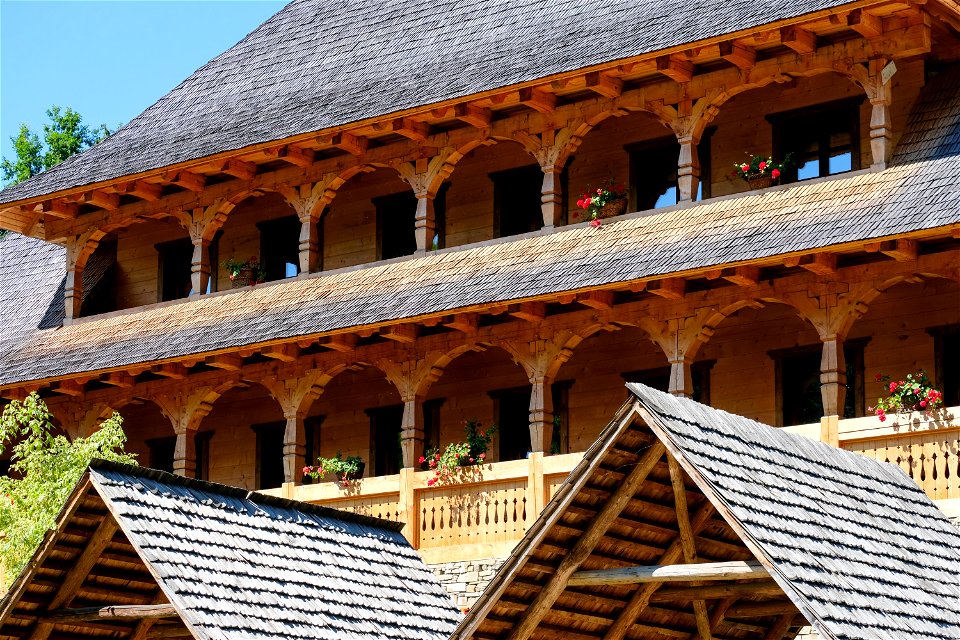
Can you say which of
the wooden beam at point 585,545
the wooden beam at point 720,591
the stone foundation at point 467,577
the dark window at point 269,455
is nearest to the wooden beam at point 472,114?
the stone foundation at point 467,577

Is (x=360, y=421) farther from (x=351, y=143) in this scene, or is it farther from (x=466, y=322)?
(x=466, y=322)

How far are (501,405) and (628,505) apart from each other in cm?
1561

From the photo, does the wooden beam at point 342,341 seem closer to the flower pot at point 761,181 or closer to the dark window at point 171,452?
the dark window at point 171,452

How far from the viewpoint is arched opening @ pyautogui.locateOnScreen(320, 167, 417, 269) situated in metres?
30.6

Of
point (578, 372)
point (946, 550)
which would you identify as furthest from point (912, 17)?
point (946, 550)

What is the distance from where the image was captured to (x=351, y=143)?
93.4ft

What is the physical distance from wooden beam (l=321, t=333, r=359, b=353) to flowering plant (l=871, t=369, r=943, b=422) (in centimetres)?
807

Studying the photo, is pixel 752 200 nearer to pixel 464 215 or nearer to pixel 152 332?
pixel 464 215

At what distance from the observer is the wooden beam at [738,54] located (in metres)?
24.8

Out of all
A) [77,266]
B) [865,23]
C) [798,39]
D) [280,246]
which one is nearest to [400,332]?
[280,246]

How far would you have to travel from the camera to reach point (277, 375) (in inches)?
1128

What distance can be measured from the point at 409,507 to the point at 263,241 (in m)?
7.65

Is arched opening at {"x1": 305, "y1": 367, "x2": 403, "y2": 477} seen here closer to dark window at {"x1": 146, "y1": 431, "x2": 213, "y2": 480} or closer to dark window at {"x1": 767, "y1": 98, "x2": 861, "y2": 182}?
dark window at {"x1": 146, "y1": 431, "x2": 213, "y2": 480}

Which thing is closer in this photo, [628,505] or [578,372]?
[628,505]
